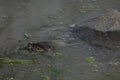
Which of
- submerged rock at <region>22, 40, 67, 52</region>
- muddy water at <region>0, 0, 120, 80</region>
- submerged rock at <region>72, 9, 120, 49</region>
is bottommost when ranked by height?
muddy water at <region>0, 0, 120, 80</region>

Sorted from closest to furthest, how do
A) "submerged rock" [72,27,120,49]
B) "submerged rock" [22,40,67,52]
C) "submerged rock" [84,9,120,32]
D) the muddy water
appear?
the muddy water → "submerged rock" [22,40,67,52] → "submerged rock" [72,27,120,49] → "submerged rock" [84,9,120,32]

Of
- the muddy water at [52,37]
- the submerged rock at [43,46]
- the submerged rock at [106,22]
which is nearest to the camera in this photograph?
the muddy water at [52,37]

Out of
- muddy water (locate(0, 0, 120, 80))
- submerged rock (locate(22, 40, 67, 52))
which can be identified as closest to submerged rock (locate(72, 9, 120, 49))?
muddy water (locate(0, 0, 120, 80))

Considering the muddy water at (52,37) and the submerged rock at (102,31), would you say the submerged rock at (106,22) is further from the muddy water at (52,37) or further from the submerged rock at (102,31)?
the muddy water at (52,37)

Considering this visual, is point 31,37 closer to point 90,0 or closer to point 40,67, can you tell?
point 40,67

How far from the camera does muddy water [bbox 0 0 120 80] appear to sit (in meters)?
6.07

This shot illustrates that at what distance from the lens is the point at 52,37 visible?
7.39m

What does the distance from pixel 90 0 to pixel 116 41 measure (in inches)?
113

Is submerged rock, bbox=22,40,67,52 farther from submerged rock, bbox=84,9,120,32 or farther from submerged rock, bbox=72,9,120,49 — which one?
submerged rock, bbox=84,9,120,32

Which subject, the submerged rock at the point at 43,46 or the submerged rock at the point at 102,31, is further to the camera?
the submerged rock at the point at 102,31

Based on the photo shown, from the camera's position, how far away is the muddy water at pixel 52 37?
19.9 ft

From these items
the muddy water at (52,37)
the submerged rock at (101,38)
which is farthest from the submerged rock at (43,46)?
the submerged rock at (101,38)

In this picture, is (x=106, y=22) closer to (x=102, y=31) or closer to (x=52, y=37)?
(x=102, y=31)

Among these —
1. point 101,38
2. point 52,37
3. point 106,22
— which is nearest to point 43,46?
point 52,37
